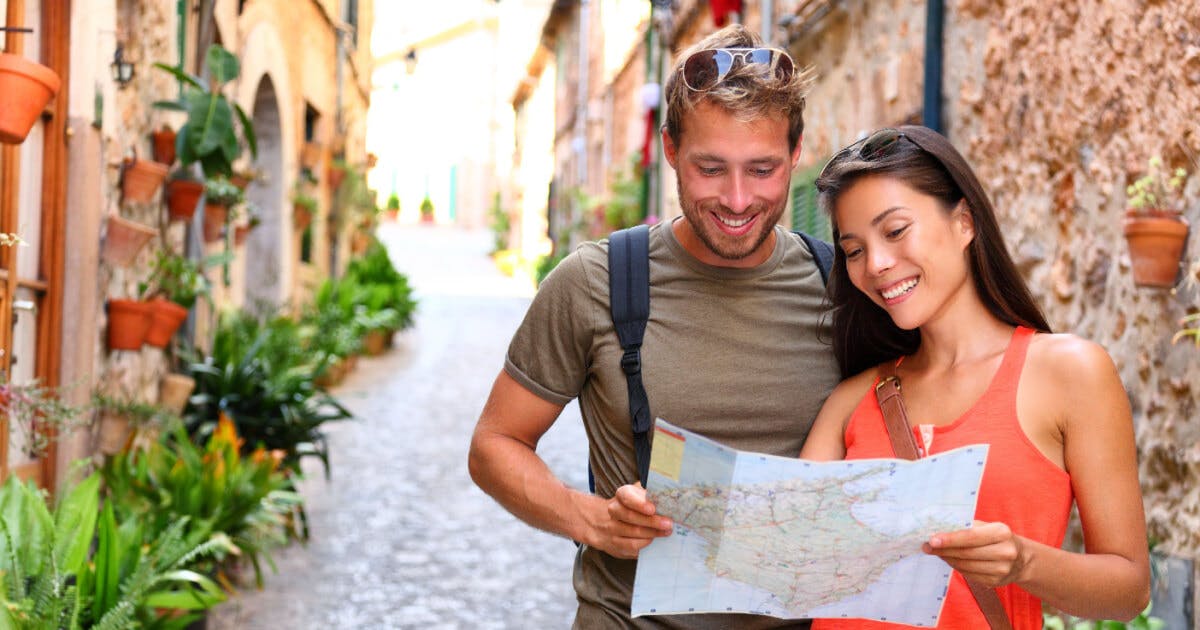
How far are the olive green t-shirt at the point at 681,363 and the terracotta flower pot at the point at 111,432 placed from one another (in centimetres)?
370

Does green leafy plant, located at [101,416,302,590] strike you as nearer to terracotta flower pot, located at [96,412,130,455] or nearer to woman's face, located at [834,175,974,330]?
terracotta flower pot, located at [96,412,130,455]

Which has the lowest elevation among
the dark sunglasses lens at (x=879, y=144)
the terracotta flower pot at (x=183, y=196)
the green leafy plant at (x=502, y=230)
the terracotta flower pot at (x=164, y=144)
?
the dark sunglasses lens at (x=879, y=144)

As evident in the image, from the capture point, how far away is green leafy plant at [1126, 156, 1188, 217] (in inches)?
152

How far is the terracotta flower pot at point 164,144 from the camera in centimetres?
636

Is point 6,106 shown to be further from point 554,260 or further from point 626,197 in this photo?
point 554,260

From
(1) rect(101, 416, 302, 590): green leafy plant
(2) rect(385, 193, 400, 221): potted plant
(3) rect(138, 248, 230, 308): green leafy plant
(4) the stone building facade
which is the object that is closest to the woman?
(4) the stone building facade

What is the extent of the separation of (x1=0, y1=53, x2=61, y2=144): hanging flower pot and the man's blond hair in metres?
2.16

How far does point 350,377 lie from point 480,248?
81.0 ft

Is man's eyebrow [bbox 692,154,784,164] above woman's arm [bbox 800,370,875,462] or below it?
above

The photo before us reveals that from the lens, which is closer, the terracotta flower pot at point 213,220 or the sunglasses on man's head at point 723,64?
the sunglasses on man's head at point 723,64

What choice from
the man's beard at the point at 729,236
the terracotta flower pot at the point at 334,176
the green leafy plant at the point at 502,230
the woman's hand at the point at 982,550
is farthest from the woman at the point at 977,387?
the green leafy plant at the point at 502,230

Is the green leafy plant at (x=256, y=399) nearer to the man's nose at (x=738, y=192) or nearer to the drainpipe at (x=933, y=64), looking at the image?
the drainpipe at (x=933, y=64)

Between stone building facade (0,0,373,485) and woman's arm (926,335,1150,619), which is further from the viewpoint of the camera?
stone building facade (0,0,373,485)

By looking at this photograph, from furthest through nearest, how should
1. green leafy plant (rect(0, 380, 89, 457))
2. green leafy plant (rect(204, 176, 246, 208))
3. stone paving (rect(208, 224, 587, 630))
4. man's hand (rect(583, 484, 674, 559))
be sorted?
green leafy plant (rect(204, 176, 246, 208)) → stone paving (rect(208, 224, 587, 630)) → green leafy plant (rect(0, 380, 89, 457)) → man's hand (rect(583, 484, 674, 559))
